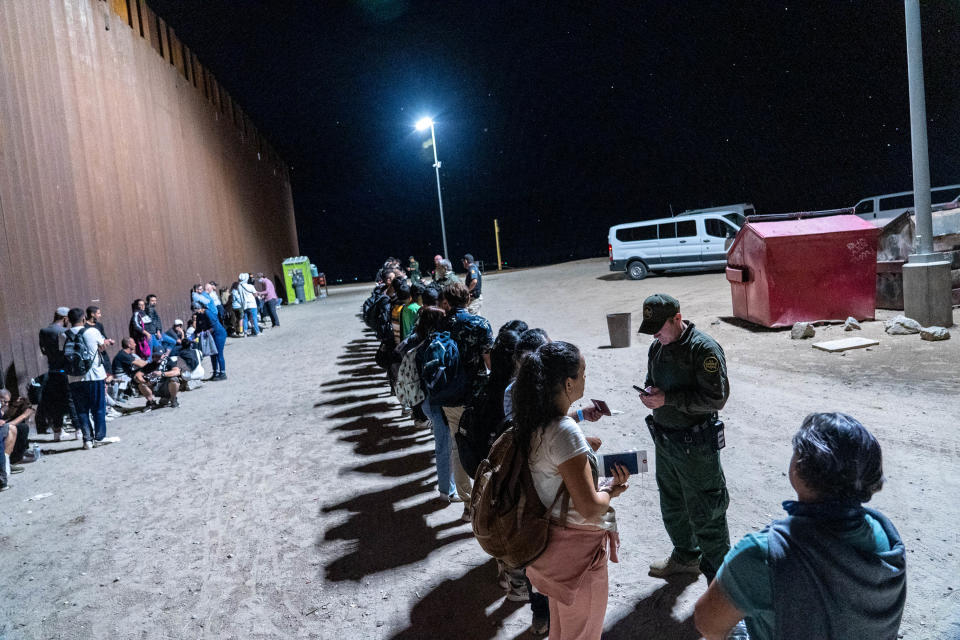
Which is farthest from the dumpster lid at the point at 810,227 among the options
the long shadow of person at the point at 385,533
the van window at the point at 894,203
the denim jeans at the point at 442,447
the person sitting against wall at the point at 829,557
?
the van window at the point at 894,203

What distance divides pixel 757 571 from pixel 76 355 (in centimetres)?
857

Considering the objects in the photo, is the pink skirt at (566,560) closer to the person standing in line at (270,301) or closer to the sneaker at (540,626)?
the sneaker at (540,626)

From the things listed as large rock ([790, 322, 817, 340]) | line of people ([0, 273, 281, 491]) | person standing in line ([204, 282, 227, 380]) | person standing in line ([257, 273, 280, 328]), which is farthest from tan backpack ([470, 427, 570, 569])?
person standing in line ([257, 273, 280, 328])

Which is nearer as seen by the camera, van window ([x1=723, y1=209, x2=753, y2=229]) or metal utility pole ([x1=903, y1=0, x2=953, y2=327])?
metal utility pole ([x1=903, y1=0, x2=953, y2=327])

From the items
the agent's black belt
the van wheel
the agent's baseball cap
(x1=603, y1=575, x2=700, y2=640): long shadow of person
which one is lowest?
(x1=603, y1=575, x2=700, y2=640): long shadow of person

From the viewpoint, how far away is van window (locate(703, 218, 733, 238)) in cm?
2089

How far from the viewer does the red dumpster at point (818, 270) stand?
1055 centimetres

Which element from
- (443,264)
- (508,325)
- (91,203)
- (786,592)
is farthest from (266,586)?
(91,203)

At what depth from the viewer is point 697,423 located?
3.39 metres

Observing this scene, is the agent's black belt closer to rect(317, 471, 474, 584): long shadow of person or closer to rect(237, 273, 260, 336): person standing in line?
rect(317, 471, 474, 584): long shadow of person

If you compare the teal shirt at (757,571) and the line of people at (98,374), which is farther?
the line of people at (98,374)

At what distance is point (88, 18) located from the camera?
1330 cm

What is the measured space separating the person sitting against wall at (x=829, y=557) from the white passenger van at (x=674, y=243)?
20047 mm

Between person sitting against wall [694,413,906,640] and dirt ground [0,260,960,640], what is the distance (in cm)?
185
